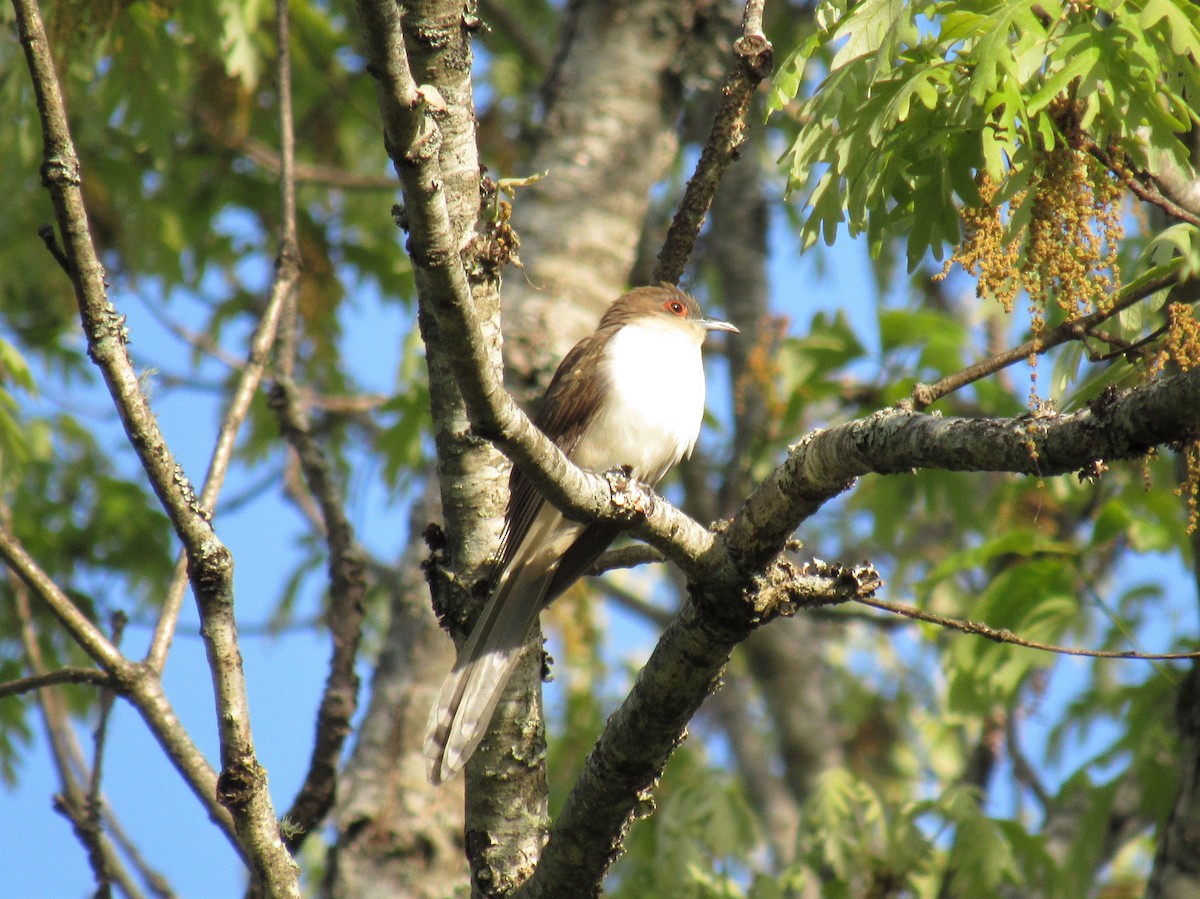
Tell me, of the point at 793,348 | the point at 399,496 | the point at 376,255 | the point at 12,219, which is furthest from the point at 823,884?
the point at 12,219

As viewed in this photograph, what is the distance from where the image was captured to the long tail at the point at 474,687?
3.29m

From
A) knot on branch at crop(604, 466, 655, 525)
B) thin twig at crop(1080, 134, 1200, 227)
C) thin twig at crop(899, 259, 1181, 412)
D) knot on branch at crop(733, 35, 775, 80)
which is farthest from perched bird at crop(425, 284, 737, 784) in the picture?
thin twig at crop(1080, 134, 1200, 227)

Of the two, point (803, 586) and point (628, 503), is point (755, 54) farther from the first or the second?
point (803, 586)

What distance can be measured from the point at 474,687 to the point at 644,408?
173 centimetres

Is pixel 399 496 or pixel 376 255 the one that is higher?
pixel 376 255

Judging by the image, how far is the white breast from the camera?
4.79m

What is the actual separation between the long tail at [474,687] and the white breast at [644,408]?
1424mm

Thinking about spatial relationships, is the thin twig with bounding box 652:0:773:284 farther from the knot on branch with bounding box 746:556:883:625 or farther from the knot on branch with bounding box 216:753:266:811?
the knot on branch with bounding box 216:753:266:811

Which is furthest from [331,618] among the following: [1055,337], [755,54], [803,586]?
[1055,337]

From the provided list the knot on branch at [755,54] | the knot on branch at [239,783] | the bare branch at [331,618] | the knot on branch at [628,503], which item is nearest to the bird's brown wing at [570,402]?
the bare branch at [331,618]

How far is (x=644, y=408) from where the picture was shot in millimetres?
4785

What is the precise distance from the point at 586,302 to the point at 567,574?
1.65m

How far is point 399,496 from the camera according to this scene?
7836 mm

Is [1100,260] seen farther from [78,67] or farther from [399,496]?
[399,496]
